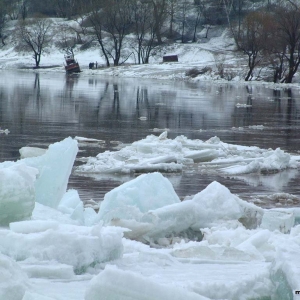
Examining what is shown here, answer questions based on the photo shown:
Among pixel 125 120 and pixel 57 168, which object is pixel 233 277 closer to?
pixel 57 168

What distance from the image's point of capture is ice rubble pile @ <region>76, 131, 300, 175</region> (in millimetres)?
10273

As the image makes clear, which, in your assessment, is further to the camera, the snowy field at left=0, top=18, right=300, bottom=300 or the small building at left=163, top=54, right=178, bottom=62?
the small building at left=163, top=54, right=178, bottom=62

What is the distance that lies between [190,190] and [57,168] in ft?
10.7

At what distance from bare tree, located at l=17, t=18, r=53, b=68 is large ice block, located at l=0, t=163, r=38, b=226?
7118 centimetres

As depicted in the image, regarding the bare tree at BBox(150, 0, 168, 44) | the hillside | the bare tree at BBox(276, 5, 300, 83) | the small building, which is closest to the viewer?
the bare tree at BBox(276, 5, 300, 83)

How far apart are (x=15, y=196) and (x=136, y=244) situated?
2.77 ft

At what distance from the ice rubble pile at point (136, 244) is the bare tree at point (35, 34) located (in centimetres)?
7008

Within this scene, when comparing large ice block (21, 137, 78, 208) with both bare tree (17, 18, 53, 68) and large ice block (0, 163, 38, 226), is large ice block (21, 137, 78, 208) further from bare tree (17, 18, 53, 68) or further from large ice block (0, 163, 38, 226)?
bare tree (17, 18, 53, 68)

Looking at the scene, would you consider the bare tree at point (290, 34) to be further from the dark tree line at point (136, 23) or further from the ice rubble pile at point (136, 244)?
the ice rubble pile at point (136, 244)

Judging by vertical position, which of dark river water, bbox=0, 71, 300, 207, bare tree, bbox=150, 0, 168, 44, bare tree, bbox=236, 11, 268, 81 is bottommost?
dark river water, bbox=0, 71, 300, 207

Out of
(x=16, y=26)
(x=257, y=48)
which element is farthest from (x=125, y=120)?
(x=16, y=26)

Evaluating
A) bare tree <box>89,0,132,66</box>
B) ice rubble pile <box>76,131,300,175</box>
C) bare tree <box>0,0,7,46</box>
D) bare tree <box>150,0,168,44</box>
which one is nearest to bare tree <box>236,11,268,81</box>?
bare tree <box>150,0,168,44</box>

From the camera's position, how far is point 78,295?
140 inches

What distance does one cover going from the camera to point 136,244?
4.76 meters
